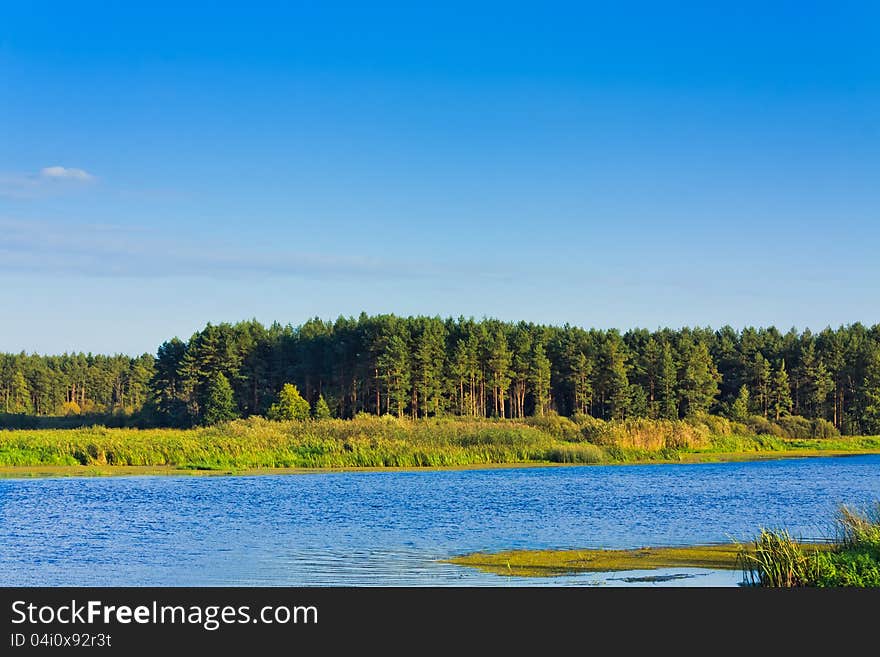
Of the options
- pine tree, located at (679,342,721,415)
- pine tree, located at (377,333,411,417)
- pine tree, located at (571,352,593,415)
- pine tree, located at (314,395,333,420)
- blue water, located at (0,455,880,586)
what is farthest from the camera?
pine tree, located at (571,352,593,415)

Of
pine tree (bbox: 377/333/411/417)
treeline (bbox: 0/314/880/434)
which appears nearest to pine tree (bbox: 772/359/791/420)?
treeline (bbox: 0/314/880/434)

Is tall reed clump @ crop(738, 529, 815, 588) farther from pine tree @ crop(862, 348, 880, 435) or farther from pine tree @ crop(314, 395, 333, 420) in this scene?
pine tree @ crop(862, 348, 880, 435)

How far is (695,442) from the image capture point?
63969 millimetres

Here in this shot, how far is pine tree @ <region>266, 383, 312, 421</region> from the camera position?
8188 centimetres

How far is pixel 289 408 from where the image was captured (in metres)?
82.4

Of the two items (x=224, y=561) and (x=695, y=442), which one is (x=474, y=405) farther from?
(x=224, y=561)

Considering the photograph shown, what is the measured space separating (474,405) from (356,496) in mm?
57229

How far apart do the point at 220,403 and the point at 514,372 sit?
27.3 m

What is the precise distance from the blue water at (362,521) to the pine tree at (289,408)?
1417 inches

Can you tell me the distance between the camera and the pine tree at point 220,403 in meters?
89.3

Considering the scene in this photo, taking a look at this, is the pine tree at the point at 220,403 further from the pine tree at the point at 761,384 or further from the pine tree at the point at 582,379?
the pine tree at the point at 761,384

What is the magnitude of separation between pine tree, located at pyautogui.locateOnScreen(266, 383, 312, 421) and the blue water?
1417 inches

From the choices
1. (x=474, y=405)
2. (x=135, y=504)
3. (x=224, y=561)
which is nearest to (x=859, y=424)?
(x=474, y=405)
